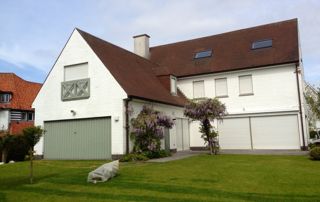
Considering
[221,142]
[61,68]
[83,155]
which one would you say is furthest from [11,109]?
[221,142]

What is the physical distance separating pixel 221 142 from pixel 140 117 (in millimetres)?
8785

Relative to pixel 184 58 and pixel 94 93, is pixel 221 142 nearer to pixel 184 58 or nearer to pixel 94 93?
pixel 184 58

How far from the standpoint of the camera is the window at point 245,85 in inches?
917

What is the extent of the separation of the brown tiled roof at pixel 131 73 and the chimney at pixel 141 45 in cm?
464

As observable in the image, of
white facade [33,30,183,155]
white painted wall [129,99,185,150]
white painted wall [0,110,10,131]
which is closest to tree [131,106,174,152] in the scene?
white painted wall [129,99,185,150]

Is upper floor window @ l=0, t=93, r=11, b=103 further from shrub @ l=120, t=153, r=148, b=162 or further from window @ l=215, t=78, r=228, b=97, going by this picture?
window @ l=215, t=78, r=228, b=97

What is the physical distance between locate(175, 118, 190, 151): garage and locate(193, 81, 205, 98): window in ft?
7.48

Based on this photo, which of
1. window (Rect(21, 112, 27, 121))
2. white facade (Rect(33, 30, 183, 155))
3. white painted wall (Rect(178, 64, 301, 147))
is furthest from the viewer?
window (Rect(21, 112, 27, 121))

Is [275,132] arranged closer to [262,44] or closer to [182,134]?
[182,134]

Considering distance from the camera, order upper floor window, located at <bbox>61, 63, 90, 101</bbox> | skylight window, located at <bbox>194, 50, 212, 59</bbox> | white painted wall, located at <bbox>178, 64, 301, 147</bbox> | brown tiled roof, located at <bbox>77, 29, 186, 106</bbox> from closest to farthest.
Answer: brown tiled roof, located at <bbox>77, 29, 186, 106</bbox>, upper floor window, located at <bbox>61, 63, 90, 101</bbox>, white painted wall, located at <bbox>178, 64, 301, 147</bbox>, skylight window, located at <bbox>194, 50, 212, 59</bbox>

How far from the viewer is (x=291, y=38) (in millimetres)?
23609

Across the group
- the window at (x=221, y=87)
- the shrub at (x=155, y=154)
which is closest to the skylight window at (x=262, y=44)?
the window at (x=221, y=87)

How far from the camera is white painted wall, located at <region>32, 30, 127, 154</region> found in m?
17.4

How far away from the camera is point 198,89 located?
25.0 m
